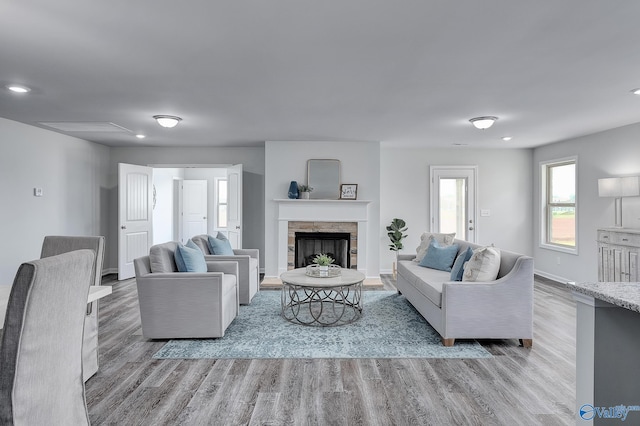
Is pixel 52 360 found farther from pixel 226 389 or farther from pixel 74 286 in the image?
pixel 226 389

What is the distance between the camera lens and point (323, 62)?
2799 mm

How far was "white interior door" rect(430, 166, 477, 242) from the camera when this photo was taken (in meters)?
7.03

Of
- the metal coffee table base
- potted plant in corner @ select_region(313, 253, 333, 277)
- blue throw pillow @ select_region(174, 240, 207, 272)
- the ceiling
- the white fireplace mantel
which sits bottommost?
the metal coffee table base

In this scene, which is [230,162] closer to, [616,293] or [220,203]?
[220,203]

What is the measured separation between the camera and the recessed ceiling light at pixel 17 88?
3.38m

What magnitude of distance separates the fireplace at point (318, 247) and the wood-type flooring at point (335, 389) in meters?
3.31

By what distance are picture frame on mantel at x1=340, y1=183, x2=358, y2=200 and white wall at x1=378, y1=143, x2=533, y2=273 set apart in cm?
92

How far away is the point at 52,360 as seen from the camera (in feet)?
4.72

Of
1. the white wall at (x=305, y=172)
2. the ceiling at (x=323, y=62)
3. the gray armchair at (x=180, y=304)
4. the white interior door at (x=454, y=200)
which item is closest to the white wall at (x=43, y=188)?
the ceiling at (x=323, y=62)

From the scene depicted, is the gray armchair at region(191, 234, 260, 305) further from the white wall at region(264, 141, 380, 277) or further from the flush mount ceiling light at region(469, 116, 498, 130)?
the flush mount ceiling light at region(469, 116, 498, 130)

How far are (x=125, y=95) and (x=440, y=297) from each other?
3553mm

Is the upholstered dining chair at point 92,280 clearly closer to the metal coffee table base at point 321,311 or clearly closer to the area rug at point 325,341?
the area rug at point 325,341

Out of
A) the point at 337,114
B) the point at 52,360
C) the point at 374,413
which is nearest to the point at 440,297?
the point at 374,413

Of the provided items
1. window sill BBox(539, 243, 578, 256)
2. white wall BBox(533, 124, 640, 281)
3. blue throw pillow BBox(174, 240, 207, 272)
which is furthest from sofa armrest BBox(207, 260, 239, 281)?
window sill BBox(539, 243, 578, 256)
